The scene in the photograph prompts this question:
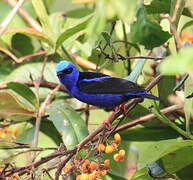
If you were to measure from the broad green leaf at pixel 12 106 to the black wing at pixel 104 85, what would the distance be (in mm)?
303

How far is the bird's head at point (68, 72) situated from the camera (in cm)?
229

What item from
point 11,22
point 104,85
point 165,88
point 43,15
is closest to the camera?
point 104,85

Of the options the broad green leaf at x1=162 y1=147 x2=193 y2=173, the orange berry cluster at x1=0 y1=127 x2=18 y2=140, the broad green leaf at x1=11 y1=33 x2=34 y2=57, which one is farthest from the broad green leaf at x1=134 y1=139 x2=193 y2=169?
the broad green leaf at x1=11 y1=33 x2=34 y2=57

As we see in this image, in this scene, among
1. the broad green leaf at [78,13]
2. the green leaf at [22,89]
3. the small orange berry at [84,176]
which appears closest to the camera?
the small orange berry at [84,176]

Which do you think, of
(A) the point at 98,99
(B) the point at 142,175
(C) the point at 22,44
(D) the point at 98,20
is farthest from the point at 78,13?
(D) the point at 98,20

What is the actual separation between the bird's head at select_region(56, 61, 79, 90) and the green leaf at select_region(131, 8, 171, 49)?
0.64 metres

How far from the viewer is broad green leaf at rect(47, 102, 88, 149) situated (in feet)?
6.66

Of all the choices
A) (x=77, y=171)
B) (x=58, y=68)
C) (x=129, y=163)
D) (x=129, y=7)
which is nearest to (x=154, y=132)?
(x=129, y=163)

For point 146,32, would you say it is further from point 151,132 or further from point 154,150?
point 151,132

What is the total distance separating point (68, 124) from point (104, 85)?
0.24m

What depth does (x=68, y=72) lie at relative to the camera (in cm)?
231

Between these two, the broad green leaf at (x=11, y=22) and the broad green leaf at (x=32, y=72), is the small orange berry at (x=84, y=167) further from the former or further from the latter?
the broad green leaf at (x=11, y=22)

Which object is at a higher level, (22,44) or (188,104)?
(22,44)

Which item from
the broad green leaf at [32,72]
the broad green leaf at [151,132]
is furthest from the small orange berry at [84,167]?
the broad green leaf at [32,72]
